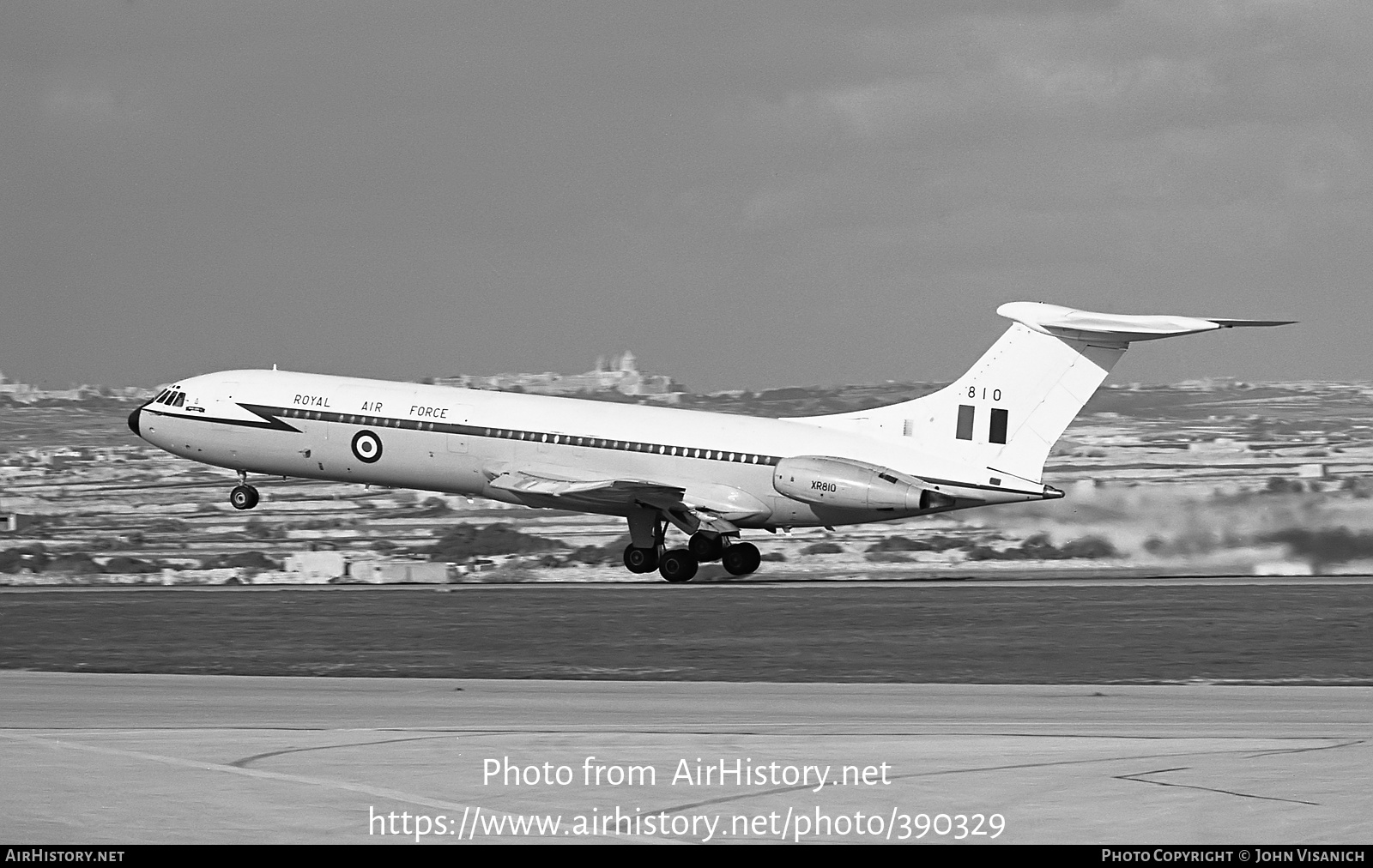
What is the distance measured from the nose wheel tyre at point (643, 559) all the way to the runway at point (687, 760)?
24.1 metres

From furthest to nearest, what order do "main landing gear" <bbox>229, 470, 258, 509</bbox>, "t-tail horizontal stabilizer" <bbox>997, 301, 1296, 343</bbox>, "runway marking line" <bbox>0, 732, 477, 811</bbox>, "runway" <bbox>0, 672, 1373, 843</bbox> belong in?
"main landing gear" <bbox>229, 470, 258, 509</bbox> < "t-tail horizontal stabilizer" <bbox>997, 301, 1296, 343</bbox> < "runway marking line" <bbox>0, 732, 477, 811</bbox> < "runway" <bbox>0, 672, 1373, 843</bbox>

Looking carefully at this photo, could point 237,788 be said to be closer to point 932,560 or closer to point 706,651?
point 706,651

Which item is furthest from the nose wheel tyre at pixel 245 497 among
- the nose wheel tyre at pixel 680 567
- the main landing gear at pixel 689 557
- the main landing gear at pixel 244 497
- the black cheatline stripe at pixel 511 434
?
the nose wheel tyre at pixel 680 567

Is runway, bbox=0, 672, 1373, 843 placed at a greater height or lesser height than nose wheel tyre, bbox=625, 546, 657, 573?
lesser

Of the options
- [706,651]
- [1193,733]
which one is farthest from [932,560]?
[1193,733]

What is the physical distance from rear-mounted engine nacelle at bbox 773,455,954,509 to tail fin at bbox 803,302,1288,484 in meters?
1.44

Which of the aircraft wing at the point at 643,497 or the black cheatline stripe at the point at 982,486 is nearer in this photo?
the black cheatline stripe at the point at 982,486

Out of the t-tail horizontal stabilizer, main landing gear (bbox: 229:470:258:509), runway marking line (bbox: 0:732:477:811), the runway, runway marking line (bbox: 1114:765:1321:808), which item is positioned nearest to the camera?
the runway

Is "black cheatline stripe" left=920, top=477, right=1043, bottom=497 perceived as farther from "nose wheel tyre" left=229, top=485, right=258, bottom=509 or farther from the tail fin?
"nose wheel tyre" left=229, top=485, right=258, bottom=509

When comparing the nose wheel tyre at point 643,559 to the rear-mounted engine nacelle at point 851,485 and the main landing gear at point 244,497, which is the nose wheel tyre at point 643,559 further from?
the main landing gear at point 244,497

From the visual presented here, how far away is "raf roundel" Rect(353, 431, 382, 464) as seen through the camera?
163ft

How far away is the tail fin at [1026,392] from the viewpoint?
4625 centimetres

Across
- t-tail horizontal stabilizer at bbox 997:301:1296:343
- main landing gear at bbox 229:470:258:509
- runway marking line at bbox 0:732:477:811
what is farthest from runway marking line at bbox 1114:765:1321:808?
main landing gear at bbox 229:470:258:509
